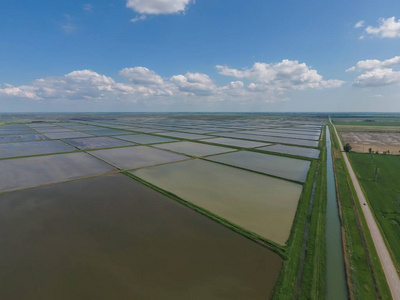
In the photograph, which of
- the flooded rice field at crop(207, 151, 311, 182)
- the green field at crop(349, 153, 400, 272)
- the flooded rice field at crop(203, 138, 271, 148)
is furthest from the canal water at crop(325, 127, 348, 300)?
the flooded rice field at crop(203, 138, 271, 148)

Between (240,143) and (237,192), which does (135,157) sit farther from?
(240,143)

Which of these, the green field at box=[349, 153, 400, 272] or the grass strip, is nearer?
the grass strip

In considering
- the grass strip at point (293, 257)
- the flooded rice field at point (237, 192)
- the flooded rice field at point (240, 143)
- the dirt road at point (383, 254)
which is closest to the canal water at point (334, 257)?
the grass strip at point (293, 257)

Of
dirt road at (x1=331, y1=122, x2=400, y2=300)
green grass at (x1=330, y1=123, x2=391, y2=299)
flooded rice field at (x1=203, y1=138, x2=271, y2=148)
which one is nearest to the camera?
green grass at (x1=330, y1=123, x2=391, y2=299)

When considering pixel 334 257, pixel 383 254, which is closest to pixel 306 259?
pixel 334 257

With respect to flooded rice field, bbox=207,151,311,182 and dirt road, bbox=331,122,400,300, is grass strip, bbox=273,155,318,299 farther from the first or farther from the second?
flooded rice field, bbox=207,151,311,182

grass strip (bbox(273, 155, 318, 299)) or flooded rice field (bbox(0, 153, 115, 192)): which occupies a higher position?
flooded rice field (bbox(0, 153, 115, 192))
